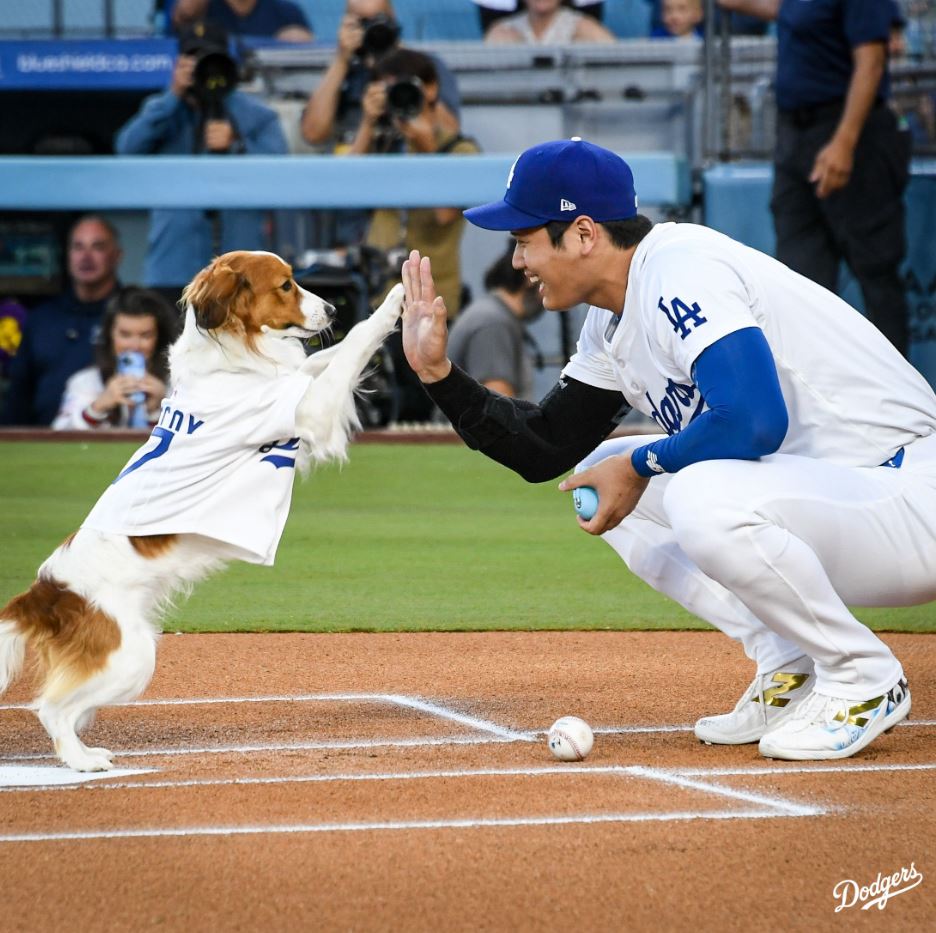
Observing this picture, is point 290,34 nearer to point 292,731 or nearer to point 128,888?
point 292,731

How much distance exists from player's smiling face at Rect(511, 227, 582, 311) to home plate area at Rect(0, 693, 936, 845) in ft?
4.13

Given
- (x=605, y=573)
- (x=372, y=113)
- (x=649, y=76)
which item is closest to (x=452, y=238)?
(x=372, y=113)

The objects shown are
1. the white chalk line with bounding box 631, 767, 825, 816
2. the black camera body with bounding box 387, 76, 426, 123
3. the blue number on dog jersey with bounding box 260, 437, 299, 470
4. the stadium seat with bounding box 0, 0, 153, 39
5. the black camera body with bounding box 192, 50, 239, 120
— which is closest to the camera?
the white chalk line with bounding box 631, 767, 825, 816

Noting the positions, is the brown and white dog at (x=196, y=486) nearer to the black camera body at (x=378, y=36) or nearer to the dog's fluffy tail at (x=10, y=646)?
the dog's fluffy tail at (x=10, y=646)

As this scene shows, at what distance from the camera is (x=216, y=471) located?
182 inches

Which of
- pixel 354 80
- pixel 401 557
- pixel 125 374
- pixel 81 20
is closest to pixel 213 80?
pixel 354 80

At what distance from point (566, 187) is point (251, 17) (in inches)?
526

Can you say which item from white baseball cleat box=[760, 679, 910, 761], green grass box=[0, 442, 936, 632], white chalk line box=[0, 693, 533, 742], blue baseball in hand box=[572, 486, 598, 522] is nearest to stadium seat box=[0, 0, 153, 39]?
green grass box=[0, 442, 936, 632]

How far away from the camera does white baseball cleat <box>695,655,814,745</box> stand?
4.53m

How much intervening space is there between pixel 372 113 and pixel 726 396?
10.5 m

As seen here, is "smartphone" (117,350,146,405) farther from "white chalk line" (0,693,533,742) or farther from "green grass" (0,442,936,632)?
"white chalk line" (0,693,533,742)

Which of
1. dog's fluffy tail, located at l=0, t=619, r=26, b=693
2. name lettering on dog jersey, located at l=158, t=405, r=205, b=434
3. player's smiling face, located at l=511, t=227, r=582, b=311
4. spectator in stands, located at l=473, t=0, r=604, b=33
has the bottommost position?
dog's fluffy tail, located at l=0, t=619, r=26, b=693

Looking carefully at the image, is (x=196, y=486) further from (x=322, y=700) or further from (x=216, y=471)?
(x=322, y=700)

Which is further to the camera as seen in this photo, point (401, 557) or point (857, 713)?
point (401, 557)
